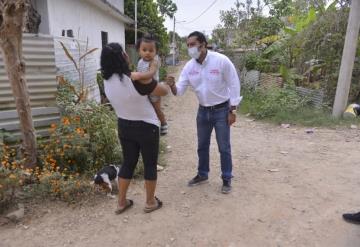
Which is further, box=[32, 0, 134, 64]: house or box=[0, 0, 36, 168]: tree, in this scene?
box=[32, 0, 134, 64]: house

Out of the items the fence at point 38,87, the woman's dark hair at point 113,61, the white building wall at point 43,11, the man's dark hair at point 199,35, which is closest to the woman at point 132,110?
the woman's dark hair at point 113,61

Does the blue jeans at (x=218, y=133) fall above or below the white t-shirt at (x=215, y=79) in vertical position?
below

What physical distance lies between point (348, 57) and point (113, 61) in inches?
231

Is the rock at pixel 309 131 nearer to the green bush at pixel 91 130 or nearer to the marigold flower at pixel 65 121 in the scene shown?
the green bush at pixel 91 130

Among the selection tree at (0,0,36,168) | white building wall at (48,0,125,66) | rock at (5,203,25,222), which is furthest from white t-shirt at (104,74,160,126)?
white building wall at (48,0,125,66)

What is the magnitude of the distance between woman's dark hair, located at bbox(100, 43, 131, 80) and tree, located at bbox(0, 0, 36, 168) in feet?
4.13

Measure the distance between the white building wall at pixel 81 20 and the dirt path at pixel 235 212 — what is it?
3858 millimetres

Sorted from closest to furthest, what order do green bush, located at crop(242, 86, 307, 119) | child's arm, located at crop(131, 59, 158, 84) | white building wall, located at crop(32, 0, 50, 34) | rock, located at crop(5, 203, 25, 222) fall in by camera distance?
1. child's arm, located at crop(131, 59, 158, 84)
2. rock, located at crop(5, 203, 25, 222)
3. white building wall, located at crop(32, 0, 50, 34)
4. green bush, located at crop(242, 86, 307, 119)

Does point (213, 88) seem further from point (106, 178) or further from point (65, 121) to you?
point (65, 121)

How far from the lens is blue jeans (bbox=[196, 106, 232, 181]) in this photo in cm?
357

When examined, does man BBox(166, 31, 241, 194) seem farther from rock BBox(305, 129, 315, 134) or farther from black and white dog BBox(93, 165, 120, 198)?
rock BBox(305, 129, 315, 134)

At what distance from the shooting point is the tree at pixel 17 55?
328 cm

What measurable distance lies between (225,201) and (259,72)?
8.99 m

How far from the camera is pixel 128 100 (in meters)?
2.80
